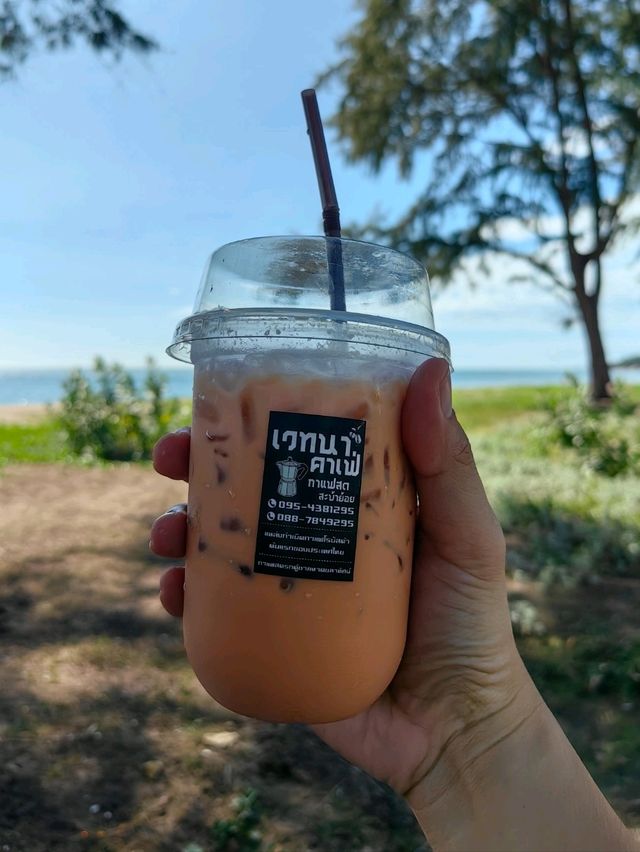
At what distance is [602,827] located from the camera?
63.1 inches

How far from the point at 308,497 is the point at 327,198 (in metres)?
0.69

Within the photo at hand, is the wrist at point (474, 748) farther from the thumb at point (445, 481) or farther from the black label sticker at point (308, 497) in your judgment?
the black label sticker at point (308, 497)

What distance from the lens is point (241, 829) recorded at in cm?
249

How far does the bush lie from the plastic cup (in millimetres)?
7586

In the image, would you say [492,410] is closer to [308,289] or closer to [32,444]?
[32,444]

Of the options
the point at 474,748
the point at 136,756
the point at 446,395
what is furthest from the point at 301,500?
the point at 136,756

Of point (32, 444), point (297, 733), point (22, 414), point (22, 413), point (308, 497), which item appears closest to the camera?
point (308, 497)

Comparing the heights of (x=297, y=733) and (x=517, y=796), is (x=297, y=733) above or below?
below

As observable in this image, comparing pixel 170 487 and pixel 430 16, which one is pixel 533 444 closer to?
pixel 170 487

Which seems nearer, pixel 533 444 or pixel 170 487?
pixel 170 487

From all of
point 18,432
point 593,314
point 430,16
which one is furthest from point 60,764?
point 430,16

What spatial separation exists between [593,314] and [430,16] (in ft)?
18.3

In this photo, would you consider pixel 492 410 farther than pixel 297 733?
Yes

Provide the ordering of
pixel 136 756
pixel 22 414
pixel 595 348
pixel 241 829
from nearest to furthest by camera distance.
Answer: pixel 241 829 → pixel 136 756 → pixel 595 348 → pixel 22 414
